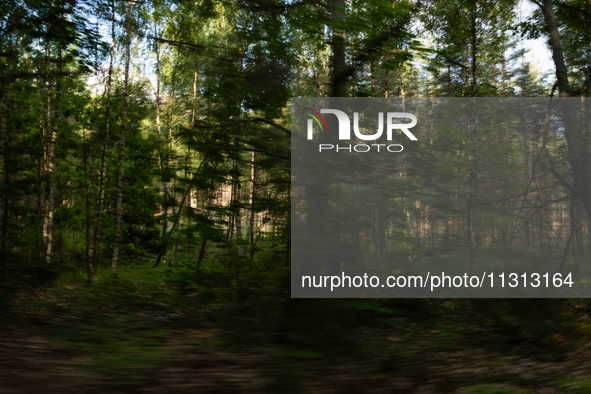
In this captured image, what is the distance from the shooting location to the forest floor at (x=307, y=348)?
319cm

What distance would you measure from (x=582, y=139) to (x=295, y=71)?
6.18 m

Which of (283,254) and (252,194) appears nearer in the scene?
(283,254)

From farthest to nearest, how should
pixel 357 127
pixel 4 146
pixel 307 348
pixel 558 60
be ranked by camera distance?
pixel 4 146 < pixel 558 60 < pixel 357 127 < pixel 307 348

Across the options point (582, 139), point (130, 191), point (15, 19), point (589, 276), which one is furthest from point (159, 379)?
point (130, 191)

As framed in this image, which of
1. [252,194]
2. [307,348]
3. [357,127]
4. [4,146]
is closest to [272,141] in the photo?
[252,194]

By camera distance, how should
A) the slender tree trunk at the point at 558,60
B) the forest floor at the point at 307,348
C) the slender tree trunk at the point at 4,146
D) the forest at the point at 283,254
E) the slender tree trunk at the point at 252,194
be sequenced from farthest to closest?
the slender tree trunk at the point at 4,146
the slender tree trunk at the point at 558,60
the slender tree trunk at the point at 252,194
the forest at the point at 283,254
the forest floor at the point at 307,348

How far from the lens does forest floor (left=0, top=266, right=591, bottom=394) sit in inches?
126

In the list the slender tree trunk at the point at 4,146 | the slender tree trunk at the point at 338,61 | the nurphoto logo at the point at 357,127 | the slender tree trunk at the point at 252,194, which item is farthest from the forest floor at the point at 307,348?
the slender tree trunk at the point at 338,61

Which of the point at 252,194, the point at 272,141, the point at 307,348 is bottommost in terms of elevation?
the point at 307,348

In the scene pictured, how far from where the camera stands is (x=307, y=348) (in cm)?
335

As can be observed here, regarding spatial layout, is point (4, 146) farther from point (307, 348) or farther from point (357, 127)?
point (307, 348)

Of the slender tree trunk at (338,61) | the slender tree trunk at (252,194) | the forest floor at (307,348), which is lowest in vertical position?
the forest floor at (307,348)

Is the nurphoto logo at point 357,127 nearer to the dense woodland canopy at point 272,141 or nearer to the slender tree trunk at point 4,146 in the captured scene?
the dense woodland canopy at point 272,141

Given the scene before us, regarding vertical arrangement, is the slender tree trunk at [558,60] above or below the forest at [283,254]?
above
